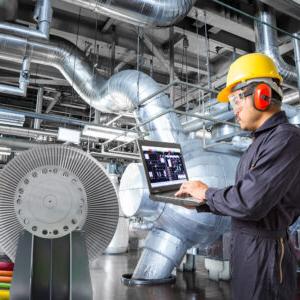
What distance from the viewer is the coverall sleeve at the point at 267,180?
0.88 m

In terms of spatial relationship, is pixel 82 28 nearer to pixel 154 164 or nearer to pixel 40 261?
pixel 154 164

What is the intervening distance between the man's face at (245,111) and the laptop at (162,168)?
33cm

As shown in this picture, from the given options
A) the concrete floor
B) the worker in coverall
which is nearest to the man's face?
the worker in coverall

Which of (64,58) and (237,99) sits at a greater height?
(64,58)

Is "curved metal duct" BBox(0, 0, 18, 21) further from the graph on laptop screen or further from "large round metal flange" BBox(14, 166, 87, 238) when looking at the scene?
"large round metal flange" BBox(14, 166, 87, 238)

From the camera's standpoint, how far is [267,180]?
2.88 feet

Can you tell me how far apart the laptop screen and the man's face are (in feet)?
1.42

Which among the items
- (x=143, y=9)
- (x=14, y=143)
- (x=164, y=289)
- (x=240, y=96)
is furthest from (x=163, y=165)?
(x=14, y=143)

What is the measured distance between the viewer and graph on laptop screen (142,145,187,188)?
134 centimetres

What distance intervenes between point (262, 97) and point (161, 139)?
2304 mm

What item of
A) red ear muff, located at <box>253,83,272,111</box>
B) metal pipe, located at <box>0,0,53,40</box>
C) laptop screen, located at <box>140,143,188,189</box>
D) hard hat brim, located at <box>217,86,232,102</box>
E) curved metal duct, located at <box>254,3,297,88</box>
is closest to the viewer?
red ear muff, located at <box>253,83,272,111</box>

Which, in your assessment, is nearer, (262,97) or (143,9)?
(262,97)

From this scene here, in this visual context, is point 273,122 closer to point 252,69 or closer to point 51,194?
point 252,69

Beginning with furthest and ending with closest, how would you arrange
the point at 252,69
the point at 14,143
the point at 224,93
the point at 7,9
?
the point at 14,143, the point at 7,9, the point at 224,93, the point at 252,69
